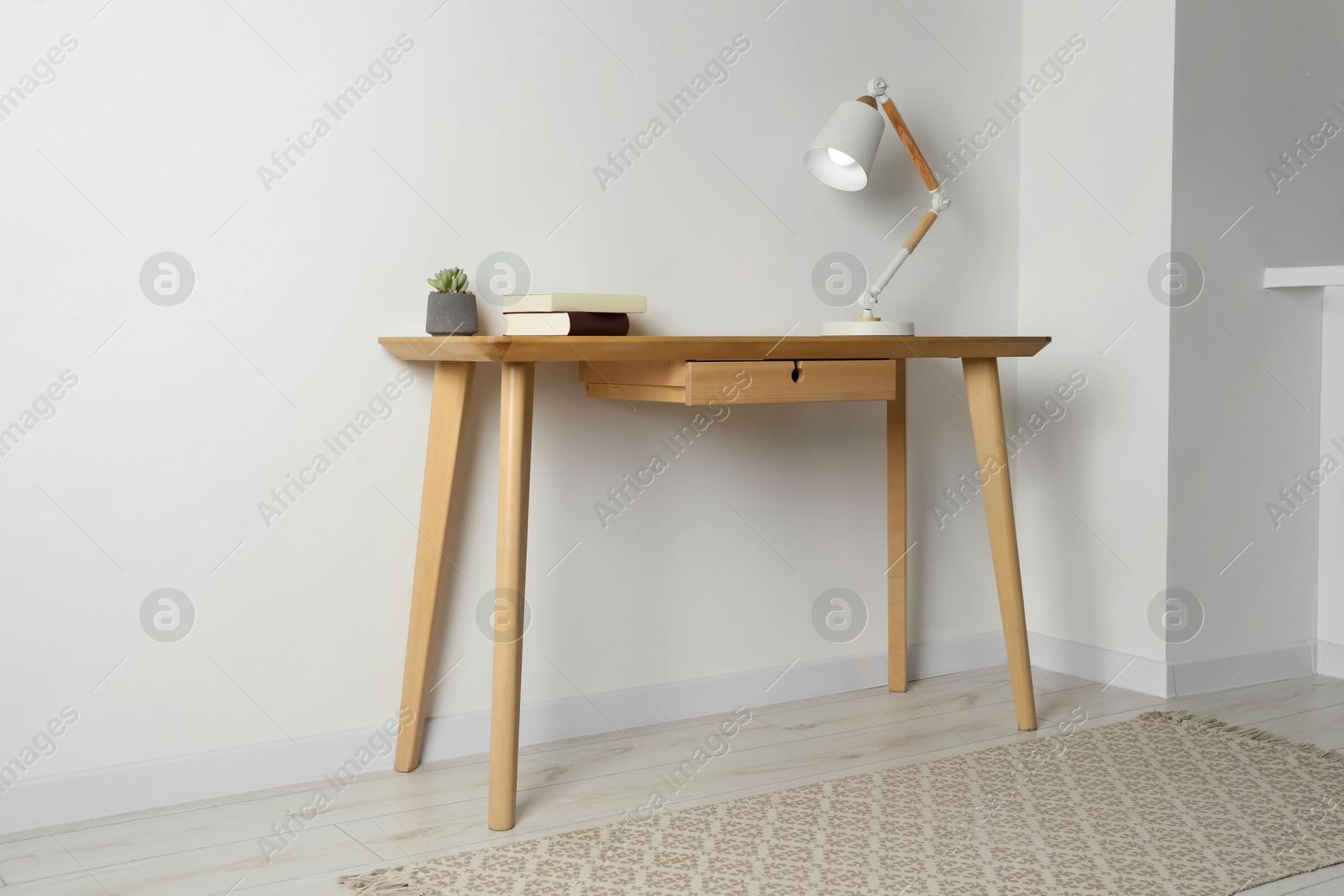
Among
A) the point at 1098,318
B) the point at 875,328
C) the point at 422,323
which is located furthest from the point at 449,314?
the point at 1098,318

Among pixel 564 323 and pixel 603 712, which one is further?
pixel 603 712

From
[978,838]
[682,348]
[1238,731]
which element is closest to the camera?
[978,838]

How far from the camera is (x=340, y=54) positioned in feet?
6.22

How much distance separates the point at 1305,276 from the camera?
2.47 metres

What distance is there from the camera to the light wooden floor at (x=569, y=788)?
156 cm

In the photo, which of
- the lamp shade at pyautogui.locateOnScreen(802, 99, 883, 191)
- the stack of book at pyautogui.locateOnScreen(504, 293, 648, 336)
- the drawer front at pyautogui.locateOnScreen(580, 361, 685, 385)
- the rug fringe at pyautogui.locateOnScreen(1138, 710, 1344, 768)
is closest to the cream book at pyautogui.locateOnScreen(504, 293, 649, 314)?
the stack of book at pyautogui.locateOnScreen(504, 293, 648, 336)

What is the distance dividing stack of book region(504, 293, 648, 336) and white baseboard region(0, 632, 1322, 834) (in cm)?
75

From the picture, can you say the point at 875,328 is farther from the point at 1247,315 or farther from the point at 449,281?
the point at 1247,315

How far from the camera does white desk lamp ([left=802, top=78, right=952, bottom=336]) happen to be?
7.14 feet

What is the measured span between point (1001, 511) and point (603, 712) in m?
0.89

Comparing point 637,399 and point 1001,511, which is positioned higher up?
point 637,399

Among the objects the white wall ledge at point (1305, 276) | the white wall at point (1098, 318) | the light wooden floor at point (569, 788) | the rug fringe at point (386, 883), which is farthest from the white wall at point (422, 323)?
the rug fringe at point (386, 883)

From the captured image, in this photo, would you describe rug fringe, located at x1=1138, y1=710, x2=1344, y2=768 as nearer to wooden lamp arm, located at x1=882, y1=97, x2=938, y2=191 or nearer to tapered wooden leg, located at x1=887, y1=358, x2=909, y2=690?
tapered wooden leg, located at x1=887, y1=358, x2=909, y2=690

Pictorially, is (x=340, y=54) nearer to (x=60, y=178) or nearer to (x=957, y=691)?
(x=60, y=178)
